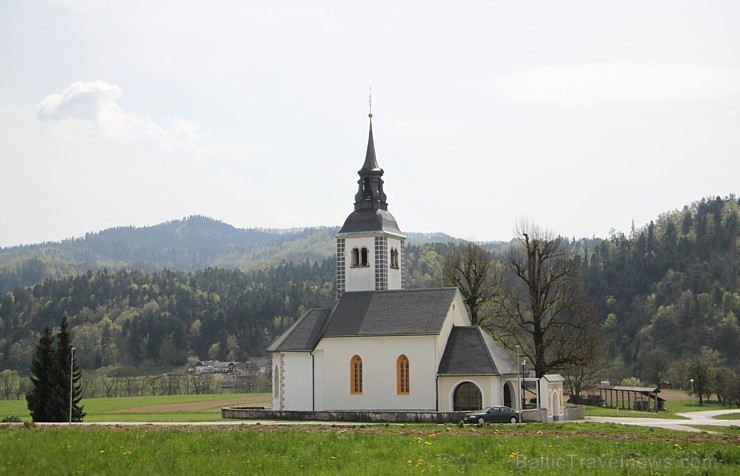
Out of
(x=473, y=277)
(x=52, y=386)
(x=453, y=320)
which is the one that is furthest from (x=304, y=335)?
(x=52, y=386)

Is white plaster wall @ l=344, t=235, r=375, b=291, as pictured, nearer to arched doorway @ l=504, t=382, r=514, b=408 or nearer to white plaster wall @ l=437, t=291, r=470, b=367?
white plaster wall @ l=437, t=291, r=470, b=367

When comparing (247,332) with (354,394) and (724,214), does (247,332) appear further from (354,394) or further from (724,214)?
(354,394)

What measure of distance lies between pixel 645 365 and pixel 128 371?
9294cm

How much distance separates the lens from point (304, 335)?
5484cm

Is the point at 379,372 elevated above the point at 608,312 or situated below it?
below

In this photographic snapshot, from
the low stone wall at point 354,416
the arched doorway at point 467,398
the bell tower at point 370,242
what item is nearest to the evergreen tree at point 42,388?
the low stone wall at point 354,416

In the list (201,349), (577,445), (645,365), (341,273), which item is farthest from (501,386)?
(201,349)

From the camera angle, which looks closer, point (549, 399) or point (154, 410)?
point (549, 399)

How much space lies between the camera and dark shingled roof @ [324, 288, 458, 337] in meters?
51.5

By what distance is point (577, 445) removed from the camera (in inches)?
1072

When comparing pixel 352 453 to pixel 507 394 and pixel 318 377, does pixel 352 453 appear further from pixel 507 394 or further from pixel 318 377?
pixel 318 377

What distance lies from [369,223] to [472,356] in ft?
38.0

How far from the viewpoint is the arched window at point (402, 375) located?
50844 millimetres

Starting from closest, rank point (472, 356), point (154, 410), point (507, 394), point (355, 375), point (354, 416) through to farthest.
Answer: point (354, 416)
point (472, 356)
point (507, 394)
point (355, 375)
point (154, 410)
